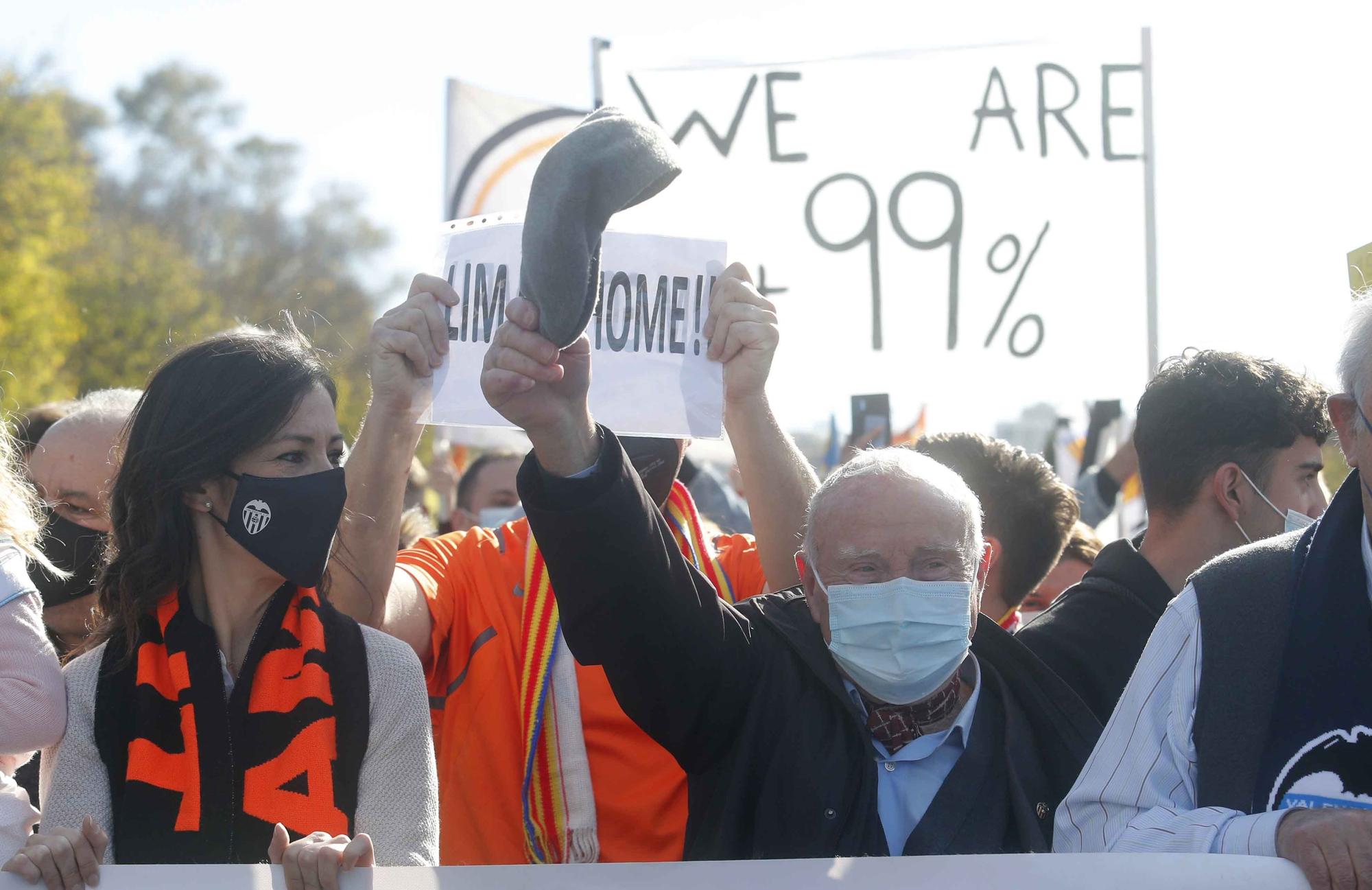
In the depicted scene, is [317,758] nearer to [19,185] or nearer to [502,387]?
[502,387]

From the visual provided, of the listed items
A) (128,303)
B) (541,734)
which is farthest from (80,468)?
(128,303)

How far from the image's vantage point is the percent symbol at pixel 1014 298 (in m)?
5.02

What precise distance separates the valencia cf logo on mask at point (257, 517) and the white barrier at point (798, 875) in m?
0.81

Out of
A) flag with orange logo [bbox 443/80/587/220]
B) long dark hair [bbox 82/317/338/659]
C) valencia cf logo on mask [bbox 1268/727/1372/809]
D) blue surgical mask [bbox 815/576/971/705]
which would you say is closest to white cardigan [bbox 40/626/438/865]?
long dark hair [bbox 82/317/338/659]

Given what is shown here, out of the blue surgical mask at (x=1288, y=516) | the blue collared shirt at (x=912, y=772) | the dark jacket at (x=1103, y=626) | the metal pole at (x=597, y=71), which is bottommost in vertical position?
the blue collared shirt at (x=912, y=772)

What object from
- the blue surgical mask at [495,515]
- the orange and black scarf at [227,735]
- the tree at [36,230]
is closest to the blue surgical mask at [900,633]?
the orange and black scarf at [227,735]

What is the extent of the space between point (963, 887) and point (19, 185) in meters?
23.9

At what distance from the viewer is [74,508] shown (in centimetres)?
350

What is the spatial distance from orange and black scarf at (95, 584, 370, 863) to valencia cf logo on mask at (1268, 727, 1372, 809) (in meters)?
1.43

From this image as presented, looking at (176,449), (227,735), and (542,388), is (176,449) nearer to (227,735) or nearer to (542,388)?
(227,735)

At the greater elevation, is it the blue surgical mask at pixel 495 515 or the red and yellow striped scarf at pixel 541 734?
the blue surgical mask at pixel 495 515

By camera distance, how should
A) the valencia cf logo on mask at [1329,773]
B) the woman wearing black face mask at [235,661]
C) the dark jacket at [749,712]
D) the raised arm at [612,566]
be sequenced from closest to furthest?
the valencia cf logo on mask at [1329,773] < the raised arm at [612,566] < the dark jacket at [749,712] < the woman wearing black face mask at [235,661]

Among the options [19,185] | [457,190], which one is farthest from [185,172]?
[457,190]

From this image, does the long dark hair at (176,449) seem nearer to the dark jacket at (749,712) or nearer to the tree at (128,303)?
the dark jacket at (749,712)
